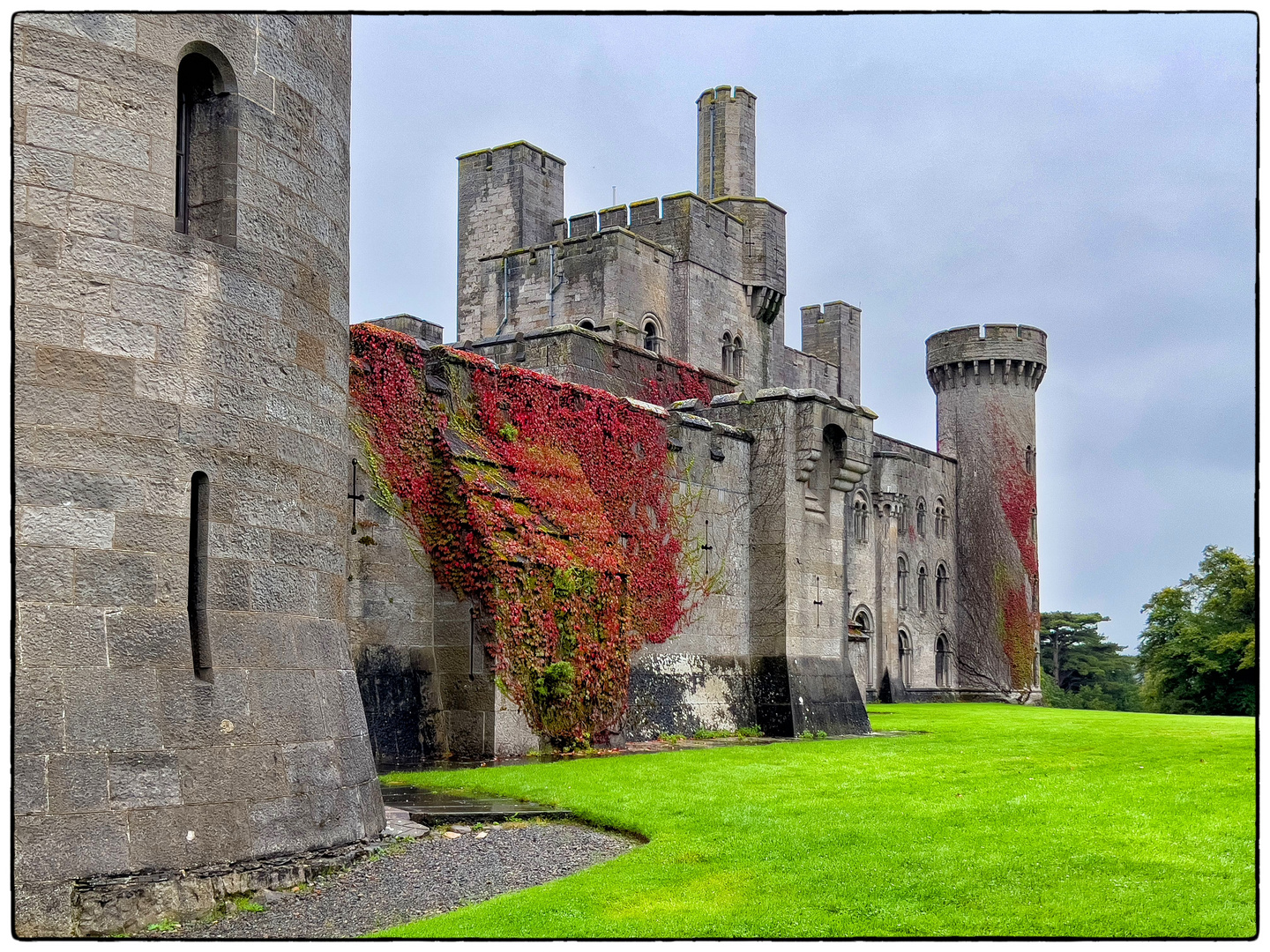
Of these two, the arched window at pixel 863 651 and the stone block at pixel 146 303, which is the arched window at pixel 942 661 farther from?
the stone block at pixel 146 303

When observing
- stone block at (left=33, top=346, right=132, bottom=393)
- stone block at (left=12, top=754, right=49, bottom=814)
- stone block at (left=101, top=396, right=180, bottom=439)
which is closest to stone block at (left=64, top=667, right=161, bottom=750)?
stone block at (left=12, top=754, right=49, bottom=814)

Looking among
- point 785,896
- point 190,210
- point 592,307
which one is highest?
point 592,307

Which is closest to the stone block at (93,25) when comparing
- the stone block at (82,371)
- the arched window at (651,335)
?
the stone block at (82,371)

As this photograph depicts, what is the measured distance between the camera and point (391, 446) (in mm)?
16031

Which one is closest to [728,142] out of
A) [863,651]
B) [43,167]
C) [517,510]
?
[863,651]

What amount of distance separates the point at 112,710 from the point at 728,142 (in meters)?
39.2

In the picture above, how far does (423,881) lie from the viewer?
338 inches

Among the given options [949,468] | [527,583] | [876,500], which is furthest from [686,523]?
[949,468]

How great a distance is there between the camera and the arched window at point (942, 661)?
157 feet

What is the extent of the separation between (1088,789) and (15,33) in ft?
30.2

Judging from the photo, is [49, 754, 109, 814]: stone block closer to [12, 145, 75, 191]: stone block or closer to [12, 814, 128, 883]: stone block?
[12, 814, 128, 883]: stone block

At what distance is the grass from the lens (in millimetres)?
7723

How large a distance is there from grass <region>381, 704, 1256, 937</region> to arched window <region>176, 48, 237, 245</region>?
4.33m

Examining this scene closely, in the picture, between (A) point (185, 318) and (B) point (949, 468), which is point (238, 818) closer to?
(A) point (185, 318)
